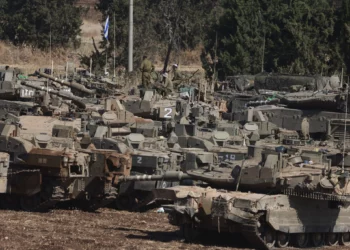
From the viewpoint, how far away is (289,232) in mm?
23281

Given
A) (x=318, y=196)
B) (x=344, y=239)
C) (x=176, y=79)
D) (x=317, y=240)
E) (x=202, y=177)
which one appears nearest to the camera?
(x=318, y=196)

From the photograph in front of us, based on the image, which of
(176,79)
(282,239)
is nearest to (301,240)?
(282,239)

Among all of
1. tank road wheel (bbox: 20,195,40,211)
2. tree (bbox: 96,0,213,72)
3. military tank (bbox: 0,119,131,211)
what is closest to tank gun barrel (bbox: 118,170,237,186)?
military tank (bbox: 0,119,131,211)

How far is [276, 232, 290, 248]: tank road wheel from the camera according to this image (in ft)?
76.9

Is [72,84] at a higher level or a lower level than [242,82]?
lower

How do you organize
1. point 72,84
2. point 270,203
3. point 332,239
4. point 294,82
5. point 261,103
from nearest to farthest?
point 270,203 → point 332,239 → point 72,84 → point 261,103 → point 294,82

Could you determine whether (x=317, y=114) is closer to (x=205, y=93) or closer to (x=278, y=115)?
(x=278, y=115)

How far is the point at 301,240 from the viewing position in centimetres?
2394

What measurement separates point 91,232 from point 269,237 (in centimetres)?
360

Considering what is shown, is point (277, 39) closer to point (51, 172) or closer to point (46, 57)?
point (46, 57)

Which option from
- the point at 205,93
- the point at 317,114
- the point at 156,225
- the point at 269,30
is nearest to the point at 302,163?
the point at 156,225

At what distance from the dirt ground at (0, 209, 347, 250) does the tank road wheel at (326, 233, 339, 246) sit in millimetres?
1817

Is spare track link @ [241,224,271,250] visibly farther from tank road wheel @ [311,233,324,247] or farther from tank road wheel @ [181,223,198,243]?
tank road wheel @ [311,233,324,247]

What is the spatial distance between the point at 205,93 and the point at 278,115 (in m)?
5.93
